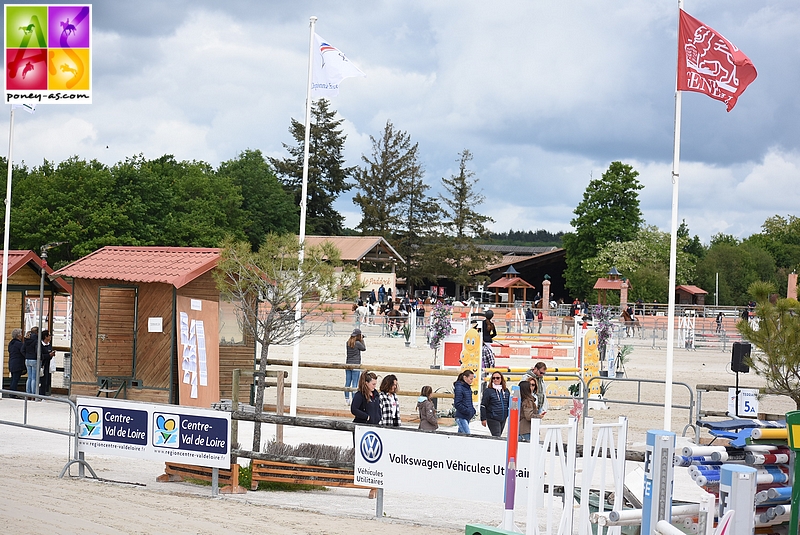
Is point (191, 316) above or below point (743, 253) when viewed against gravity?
below

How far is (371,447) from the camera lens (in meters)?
9.78

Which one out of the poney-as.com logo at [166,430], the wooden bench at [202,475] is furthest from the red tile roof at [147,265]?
the poney-as.com logo at [166,430]

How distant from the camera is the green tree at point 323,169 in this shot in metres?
85.3

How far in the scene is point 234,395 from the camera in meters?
11.2

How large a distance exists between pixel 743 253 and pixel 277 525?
8303 centimetres

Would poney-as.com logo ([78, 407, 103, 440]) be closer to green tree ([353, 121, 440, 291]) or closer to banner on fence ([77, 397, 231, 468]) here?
banner on fence ([77, 397, 231, 468])

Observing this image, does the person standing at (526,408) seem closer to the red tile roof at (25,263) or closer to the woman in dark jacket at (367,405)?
the woman in dark jacket at (367,405)

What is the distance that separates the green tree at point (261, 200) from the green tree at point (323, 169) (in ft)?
21.7

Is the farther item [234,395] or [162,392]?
[162,392]

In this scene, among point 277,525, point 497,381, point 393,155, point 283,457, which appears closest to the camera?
point 277,525

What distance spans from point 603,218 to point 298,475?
6391cm

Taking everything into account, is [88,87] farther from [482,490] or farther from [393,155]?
[393,155]

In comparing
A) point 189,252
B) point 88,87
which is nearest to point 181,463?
point 189,252

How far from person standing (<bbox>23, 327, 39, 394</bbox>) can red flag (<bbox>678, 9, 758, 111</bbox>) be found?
13862 mm
